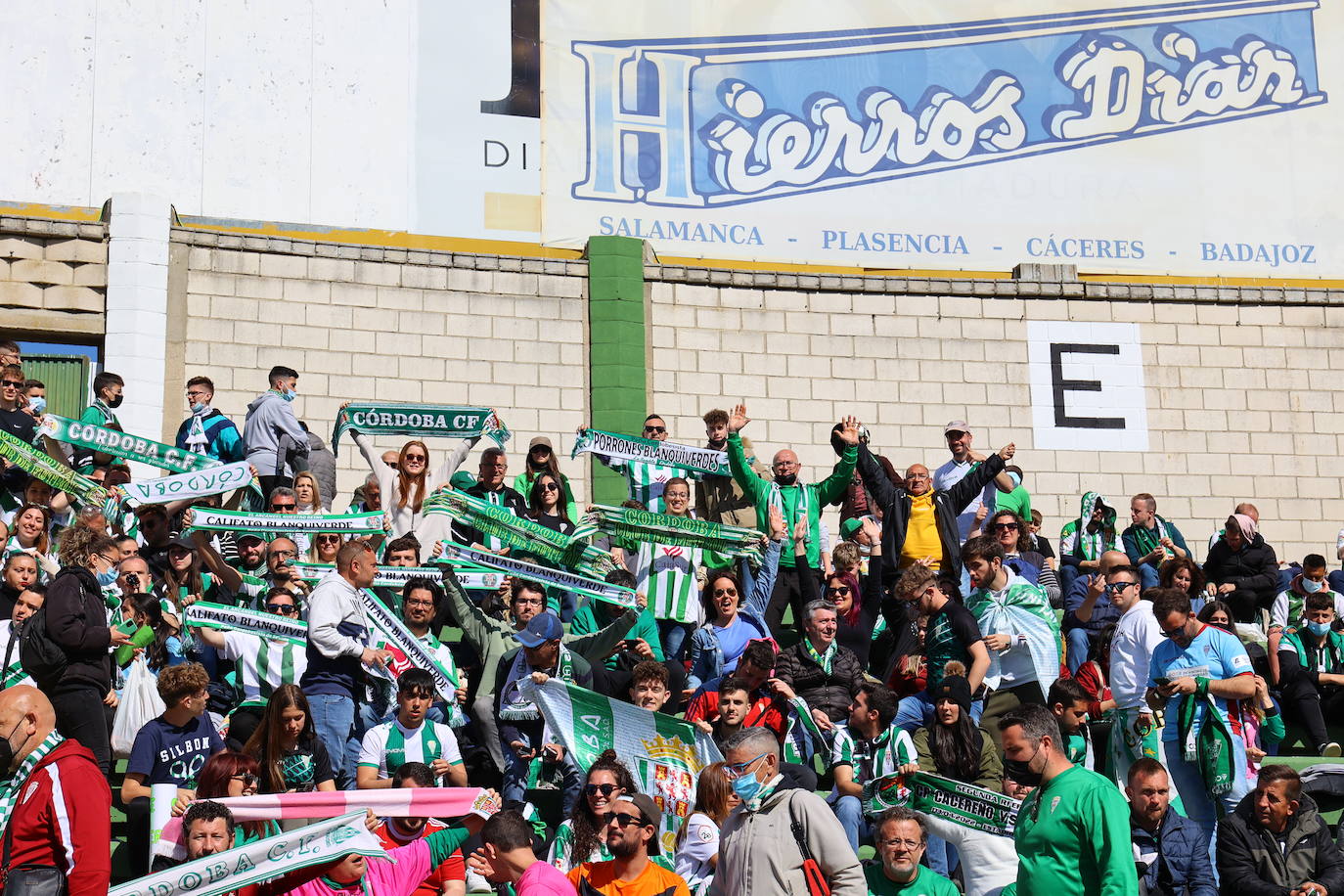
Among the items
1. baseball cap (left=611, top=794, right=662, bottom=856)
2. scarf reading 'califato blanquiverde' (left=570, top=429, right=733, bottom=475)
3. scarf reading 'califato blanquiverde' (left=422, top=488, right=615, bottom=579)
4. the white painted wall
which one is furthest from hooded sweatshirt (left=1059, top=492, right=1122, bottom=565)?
baseball cap (left=611, top=794, right=662, bottom=856)

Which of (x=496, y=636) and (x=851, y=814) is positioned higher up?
(x=496, y=636)

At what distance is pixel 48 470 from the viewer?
13.7 metres

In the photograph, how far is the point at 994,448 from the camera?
20.6 m

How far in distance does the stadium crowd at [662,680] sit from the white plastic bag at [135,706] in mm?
20

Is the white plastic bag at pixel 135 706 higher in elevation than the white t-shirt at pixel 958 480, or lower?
lower

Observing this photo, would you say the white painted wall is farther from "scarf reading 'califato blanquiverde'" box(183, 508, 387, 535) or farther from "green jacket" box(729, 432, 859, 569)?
"scarf reading 'califato blanquiverde'" box(183, 508, 387, 535)

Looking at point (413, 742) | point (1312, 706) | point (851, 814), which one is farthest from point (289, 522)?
point (1312, 706)

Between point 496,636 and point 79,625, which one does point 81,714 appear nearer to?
point 79,625

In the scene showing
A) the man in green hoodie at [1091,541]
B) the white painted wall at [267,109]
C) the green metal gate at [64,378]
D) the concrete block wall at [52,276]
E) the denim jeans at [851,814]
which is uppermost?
the white painted wall at [267,109]

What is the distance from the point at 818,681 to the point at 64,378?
35.0 ft

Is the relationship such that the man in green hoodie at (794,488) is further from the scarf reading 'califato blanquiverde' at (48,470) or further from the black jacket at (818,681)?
the scarf reading 'califato blanquiverde' at (48,470)

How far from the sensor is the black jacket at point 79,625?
980cm

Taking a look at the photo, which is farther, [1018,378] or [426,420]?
[1018,378]

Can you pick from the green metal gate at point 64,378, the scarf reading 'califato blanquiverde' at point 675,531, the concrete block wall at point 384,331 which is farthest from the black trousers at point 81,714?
the green metal gate at point 64,378
